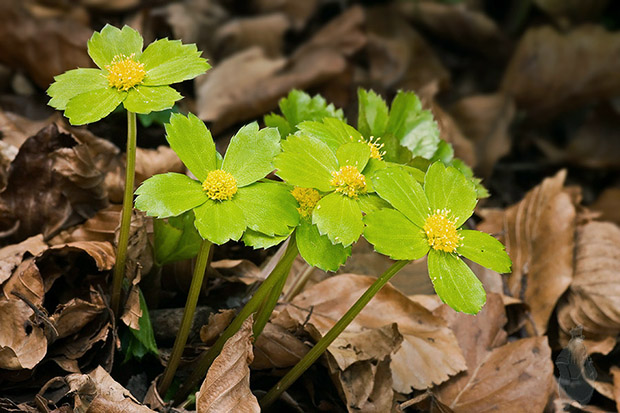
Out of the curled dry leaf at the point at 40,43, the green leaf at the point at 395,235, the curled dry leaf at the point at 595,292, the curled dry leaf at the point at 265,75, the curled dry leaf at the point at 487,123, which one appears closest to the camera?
the green leaf at the point at 395,235

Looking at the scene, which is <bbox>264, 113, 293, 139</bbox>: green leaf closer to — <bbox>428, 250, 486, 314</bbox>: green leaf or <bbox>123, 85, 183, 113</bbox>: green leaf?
<bbox>123, 85, 183, 113</bbox>: green leaf

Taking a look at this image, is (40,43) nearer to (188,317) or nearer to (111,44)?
(111,44)

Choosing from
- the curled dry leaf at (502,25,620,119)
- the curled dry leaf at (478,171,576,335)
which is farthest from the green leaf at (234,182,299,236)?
the curled dry leaf at (502,25,620,119)

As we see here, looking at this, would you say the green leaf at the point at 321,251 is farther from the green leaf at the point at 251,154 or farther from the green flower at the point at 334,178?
the green leaf at the point at 251,154

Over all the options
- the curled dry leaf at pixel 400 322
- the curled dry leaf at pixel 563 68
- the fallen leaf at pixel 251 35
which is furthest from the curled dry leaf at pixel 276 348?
the curled dry leaf at pixel 563 68

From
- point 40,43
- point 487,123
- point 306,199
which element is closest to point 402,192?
point 306,199

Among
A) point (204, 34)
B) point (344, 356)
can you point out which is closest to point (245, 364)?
point (344, 356)
